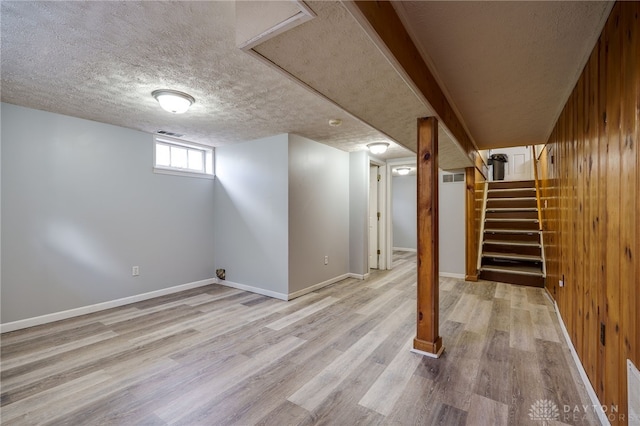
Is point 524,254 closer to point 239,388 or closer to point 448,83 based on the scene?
point 448,83

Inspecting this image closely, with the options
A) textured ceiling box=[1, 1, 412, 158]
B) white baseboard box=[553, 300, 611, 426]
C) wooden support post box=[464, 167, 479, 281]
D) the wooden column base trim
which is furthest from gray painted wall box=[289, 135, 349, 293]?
white baseboard box=[553, 300, 611, 426]

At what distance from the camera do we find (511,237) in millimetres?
5414

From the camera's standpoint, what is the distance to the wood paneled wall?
3.82 feet

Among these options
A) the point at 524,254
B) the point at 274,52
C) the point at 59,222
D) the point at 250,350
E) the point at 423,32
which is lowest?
the point at 250,350

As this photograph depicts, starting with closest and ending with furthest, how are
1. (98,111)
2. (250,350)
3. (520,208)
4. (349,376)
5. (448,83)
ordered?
(349,376), (448,83), (250,350), (98,111), (520,208)

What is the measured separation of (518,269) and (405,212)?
13.4 ft

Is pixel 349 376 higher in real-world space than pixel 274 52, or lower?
lower

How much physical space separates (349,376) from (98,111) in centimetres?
373

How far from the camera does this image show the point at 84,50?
6.36ft

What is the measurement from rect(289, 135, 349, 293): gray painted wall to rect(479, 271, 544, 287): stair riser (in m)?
2.46

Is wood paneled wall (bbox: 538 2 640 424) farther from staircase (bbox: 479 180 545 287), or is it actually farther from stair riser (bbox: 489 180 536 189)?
stair riser (bbox: 489 180 536 189)

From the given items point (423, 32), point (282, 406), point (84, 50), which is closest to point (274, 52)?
point (423, 32)

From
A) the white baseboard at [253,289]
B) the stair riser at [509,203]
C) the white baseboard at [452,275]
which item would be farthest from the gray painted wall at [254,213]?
the stair riser at [509,203]

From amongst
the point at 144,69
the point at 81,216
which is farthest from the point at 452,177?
the point at 81,216
